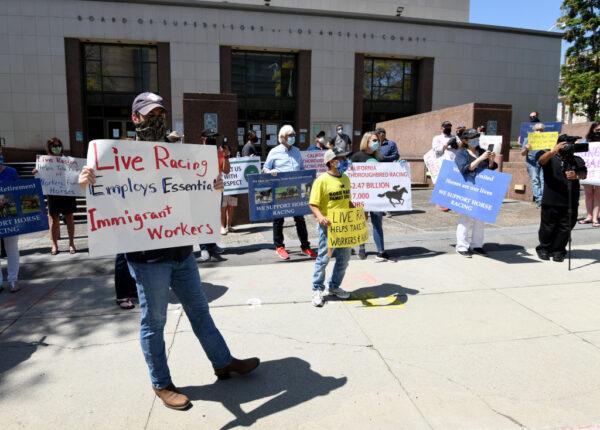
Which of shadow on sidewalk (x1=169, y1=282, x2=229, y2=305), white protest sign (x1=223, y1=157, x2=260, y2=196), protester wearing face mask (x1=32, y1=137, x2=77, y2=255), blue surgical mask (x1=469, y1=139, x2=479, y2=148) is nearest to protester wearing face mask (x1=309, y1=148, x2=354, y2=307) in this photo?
shadow on sidewalk (x1=169, y1=282, x2=229, y2=305)

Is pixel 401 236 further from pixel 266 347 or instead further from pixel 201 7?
pixel 201 7

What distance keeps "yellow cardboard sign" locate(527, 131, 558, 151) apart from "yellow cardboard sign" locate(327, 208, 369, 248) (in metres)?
6.50

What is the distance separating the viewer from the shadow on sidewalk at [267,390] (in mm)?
3062

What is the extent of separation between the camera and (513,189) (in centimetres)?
1270

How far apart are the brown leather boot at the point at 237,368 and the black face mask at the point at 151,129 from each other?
68.5 inches

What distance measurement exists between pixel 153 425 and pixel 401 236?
6.07 metres

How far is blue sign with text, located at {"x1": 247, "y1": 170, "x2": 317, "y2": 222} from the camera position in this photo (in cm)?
720

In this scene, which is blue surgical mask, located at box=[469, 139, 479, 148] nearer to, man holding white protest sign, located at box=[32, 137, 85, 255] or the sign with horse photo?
the sign with horse photo

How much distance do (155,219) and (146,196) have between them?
0.18m

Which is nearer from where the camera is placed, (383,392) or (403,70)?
(383,392)

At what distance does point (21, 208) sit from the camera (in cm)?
604

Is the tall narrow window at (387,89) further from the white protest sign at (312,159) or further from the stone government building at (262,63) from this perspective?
the white protest sign at (312,159)

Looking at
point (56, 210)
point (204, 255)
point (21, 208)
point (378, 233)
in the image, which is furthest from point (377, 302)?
point (56, 210)

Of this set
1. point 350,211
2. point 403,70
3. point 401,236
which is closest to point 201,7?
point 403,70
